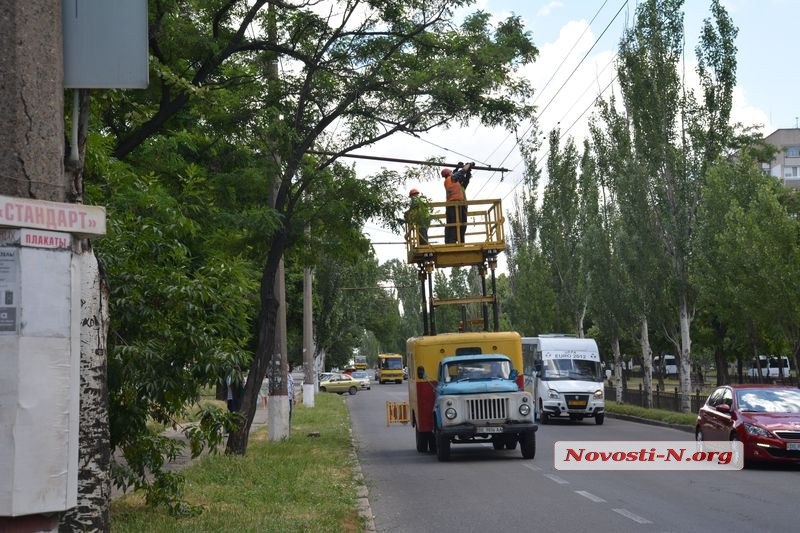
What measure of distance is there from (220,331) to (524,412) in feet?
32.2

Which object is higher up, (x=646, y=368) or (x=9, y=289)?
(x=9, y=289)

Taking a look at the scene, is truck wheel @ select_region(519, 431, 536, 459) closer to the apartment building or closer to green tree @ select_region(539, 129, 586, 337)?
green tree @ select_region(539, 129, 586, 337)

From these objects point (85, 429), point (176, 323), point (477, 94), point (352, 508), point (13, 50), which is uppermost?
point (477, 94)

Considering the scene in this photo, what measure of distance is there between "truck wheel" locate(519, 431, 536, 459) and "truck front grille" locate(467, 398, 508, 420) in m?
0.71

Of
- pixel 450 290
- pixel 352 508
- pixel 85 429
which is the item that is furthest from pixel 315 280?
pixel 85 429

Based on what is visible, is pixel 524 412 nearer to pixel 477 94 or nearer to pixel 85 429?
pixel 477 94

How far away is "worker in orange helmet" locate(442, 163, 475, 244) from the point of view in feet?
80.6

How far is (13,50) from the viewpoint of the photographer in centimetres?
456

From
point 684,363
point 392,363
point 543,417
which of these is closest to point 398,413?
point 543,417

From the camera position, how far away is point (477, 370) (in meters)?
21.6

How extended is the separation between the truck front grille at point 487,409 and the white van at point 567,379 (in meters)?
14.9

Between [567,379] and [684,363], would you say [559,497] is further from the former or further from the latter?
[684,363]

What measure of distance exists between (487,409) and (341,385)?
2196 inches
